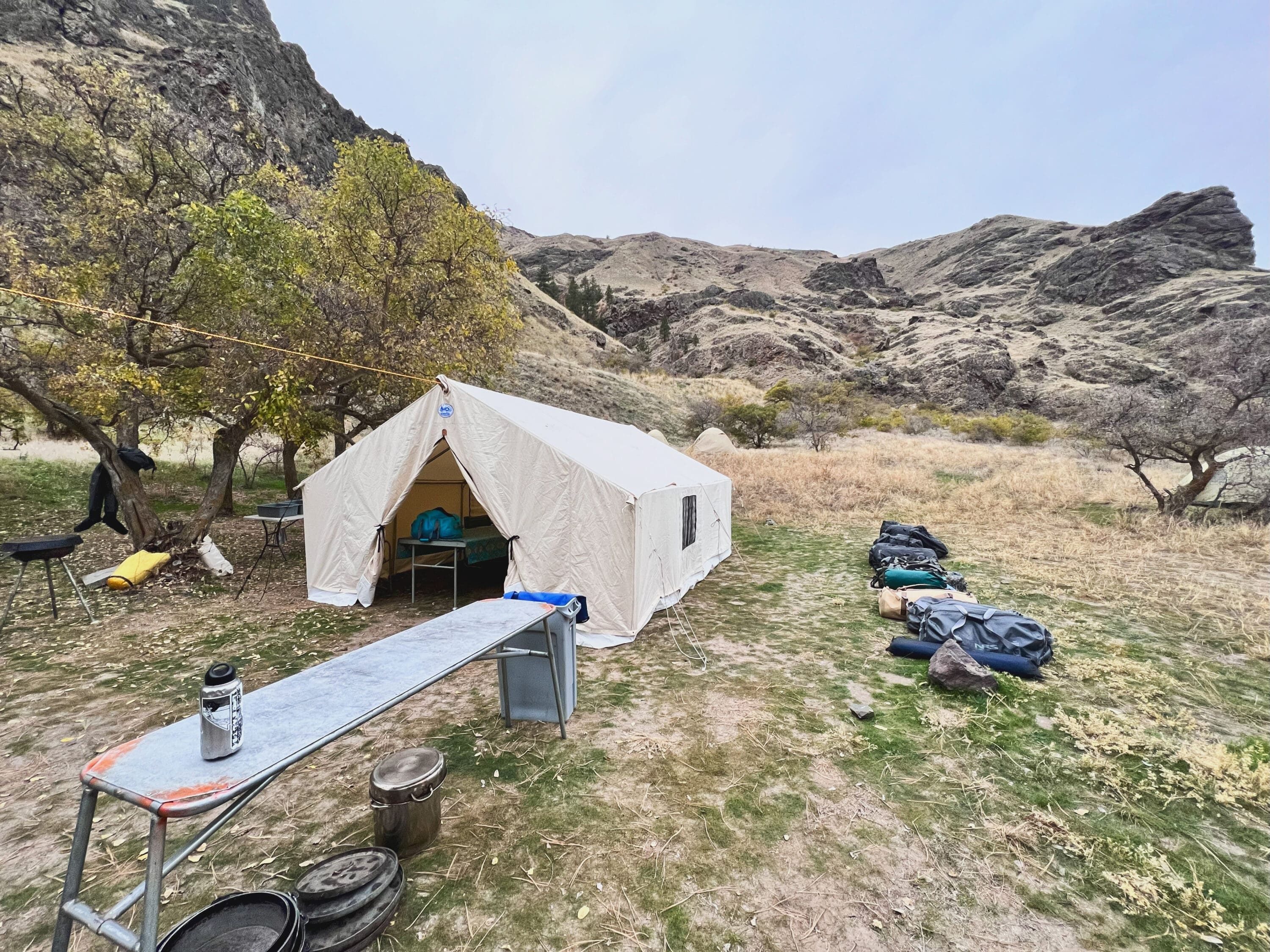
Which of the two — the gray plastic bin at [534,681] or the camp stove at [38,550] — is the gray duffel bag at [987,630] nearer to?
the gray plastic bin at [534,681]

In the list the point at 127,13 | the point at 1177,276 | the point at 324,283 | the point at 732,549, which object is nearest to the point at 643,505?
the point at 732,549

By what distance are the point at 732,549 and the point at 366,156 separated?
11.7 m

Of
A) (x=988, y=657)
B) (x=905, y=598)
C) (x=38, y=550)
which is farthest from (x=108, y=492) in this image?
(x=988, y=657)

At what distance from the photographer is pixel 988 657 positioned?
5.07 meters

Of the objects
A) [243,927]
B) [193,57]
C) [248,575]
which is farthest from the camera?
[193,57]

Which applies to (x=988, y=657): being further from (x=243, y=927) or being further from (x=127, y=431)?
(x=127, y=431)

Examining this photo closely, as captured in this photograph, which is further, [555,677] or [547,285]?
[547,285]

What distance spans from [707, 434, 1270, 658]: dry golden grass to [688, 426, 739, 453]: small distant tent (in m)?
1.88

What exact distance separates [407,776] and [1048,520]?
1511 centimetres

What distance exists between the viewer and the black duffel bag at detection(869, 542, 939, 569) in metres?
8.26

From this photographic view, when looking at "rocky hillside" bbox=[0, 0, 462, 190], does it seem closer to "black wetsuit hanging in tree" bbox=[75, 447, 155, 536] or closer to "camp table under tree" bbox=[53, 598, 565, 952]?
"black wetsuit hanging in tree" bbox=[75, 447, 155, 536]

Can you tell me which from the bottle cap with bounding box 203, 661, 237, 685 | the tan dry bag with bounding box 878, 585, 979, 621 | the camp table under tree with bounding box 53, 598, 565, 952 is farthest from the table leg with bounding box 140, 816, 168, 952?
the tan dry bag with bounding box 878, 585, 979, 621

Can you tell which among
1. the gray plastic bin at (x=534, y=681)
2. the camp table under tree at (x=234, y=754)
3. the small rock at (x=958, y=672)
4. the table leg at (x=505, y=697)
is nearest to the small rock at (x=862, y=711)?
the small rock at (x=958, y=672)

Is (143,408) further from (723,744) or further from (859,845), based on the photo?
(859,845)
